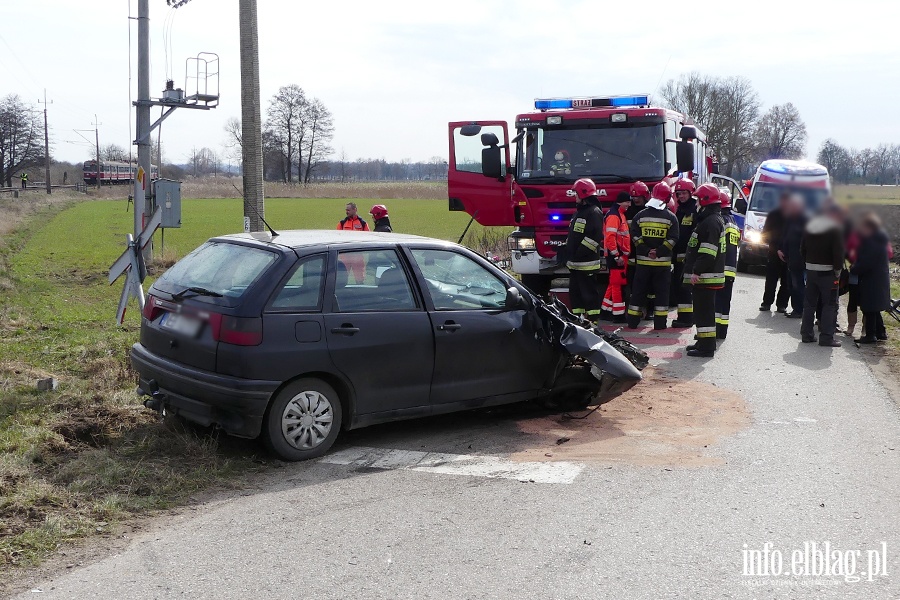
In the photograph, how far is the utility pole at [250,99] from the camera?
1162 cm

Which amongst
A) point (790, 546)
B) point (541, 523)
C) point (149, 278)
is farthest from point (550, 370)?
point (149, 278)

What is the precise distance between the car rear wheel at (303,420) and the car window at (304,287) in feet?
1.68

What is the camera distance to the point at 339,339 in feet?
19.7

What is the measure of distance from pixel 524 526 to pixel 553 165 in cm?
858

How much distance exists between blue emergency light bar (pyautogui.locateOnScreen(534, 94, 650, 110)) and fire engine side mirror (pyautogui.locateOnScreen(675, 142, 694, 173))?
4.57 feet

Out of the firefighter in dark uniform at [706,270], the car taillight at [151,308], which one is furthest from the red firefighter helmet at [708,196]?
the car taillight at [151,308]

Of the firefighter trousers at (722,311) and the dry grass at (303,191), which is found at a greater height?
the dry grass at (303,191)

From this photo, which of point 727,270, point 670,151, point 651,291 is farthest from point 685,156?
point 651,291

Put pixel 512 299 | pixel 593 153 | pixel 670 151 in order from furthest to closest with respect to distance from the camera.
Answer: pixel 593 153 < pixel 670 151 < pixel 512 299

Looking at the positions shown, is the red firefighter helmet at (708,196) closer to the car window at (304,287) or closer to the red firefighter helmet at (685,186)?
the red firefighter helmet at (685,186)

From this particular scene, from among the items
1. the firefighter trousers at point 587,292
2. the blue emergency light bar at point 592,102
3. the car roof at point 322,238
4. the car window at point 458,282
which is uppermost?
the blue emergency light bar at point 592,102

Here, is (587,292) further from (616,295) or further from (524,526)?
(524,526)

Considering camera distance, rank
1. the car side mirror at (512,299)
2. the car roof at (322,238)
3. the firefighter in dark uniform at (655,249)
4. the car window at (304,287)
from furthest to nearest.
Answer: the firefighter in dark uniform at (655,249), the car side mirror at (512,299), the car roof at (322,238), the car window at (304,287)

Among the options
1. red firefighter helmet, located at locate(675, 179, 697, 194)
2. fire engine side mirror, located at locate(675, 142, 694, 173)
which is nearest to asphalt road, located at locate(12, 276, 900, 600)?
red firefighter helmet, located at locate(675, 179, 697, 194)
